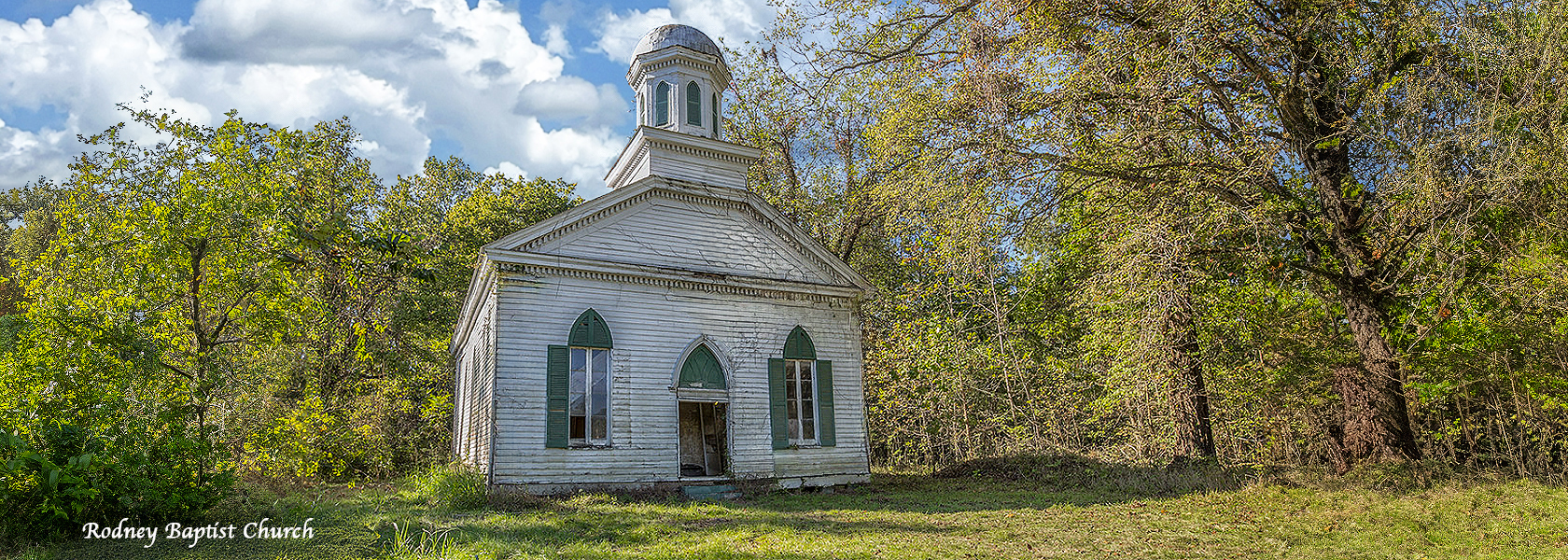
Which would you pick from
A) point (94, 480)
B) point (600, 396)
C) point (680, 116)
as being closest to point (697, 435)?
point (600, 396)

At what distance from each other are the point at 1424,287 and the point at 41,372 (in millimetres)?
18323

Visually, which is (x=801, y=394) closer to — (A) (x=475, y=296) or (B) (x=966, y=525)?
(B) (x=966, y=525)

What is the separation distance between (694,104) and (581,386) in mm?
7255

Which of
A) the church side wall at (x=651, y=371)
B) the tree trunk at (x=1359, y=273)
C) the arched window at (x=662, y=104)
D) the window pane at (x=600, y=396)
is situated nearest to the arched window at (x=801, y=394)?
the church side wall at (x=651, y=371)

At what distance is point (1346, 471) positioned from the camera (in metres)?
13.0

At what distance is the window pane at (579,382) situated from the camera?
14.5 meters

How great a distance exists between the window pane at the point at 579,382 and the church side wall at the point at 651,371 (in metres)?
0.45

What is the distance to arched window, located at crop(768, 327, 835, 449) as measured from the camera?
16047 mm

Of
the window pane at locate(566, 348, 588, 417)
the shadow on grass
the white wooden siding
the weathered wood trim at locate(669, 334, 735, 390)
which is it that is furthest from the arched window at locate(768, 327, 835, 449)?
the window pane at locate(566, 348, 588, 417)

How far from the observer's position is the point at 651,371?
1508cm

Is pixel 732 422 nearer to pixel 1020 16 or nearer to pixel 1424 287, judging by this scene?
pixel 1020 16

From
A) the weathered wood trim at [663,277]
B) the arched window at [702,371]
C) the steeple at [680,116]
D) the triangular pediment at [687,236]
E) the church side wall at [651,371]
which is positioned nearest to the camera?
the church side wall at [651,371]

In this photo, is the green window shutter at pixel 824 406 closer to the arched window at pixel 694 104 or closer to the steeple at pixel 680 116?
the steeple at pixel 680 116

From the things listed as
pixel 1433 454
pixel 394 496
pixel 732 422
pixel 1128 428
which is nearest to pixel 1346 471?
pixel 1433 454
